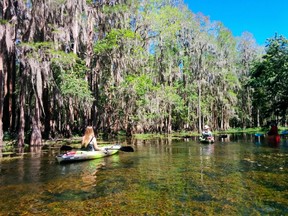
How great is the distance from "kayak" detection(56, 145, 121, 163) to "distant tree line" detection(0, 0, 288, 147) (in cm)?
727

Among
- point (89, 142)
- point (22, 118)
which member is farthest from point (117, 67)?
point (89, 142)

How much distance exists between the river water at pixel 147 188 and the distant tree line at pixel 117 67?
1018cm

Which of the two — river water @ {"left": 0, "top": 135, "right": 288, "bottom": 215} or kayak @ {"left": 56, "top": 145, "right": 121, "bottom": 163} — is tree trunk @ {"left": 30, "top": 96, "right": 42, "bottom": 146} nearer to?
kayak @ {"left": 56, "top": 145, "right": 121, "bottom": 163}

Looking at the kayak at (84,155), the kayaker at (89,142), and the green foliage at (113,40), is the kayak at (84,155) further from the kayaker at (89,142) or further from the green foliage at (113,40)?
the green foliage at (113,40)

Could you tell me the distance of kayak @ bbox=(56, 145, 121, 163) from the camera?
43.2 ft

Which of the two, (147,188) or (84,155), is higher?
(84,155)

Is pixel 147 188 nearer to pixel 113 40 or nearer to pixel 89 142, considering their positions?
pixel 89 142

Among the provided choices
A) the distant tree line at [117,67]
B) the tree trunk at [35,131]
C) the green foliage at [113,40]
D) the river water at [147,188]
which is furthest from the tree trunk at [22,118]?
the green foliage at [113,40]

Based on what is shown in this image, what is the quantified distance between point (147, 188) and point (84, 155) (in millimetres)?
6527

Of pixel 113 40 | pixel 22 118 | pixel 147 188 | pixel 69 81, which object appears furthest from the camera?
pixel 113 40

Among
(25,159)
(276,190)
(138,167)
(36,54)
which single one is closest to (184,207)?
(276,190)

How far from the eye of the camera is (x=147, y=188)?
8242 mm

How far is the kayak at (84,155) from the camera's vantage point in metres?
13.2

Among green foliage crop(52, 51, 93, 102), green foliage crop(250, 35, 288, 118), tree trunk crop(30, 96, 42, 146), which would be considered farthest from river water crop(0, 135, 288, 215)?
green foliage crop(250, 35, 288, 118)
